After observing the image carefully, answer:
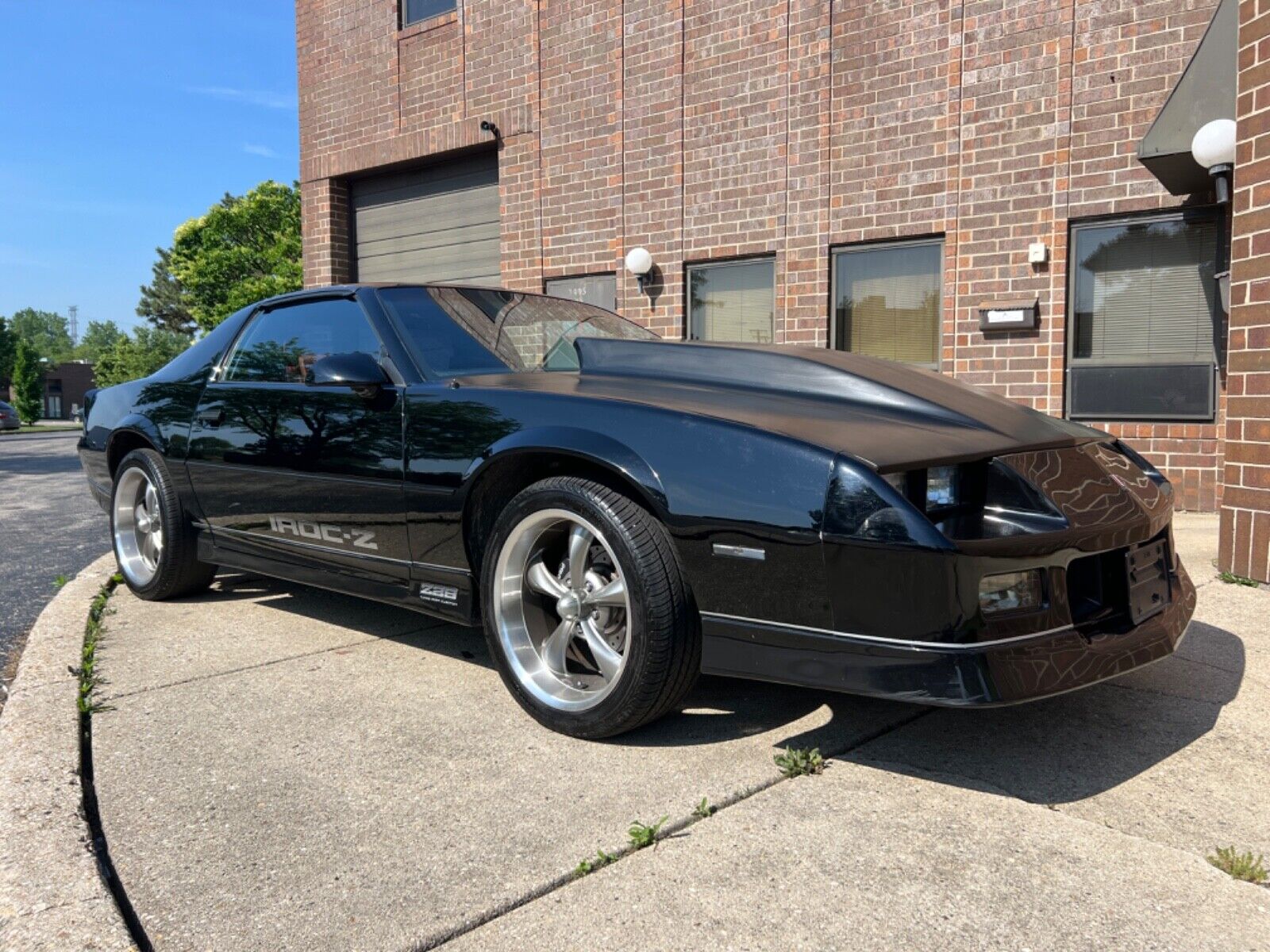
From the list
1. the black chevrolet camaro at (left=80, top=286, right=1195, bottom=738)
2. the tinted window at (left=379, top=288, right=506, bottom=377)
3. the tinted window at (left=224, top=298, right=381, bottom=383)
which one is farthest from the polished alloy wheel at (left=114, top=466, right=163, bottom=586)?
the tinted window at (left=379, top=288, right=506, bottom=377)

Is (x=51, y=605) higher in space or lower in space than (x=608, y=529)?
lower

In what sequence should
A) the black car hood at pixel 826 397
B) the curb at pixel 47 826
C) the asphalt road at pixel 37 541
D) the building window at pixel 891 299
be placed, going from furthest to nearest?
the building window at pixel 891 299
the asphalt road at pixel 37 541
the black car hood at pixel 826 397
the curb at pixel 47 826

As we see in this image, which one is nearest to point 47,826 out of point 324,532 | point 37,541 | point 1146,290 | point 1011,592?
point 324,532

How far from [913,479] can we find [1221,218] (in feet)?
19.5

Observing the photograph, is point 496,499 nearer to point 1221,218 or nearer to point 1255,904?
point 1255,904

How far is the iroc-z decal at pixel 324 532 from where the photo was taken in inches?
130

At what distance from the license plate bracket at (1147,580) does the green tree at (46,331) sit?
183 m

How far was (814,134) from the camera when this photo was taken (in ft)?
27.5

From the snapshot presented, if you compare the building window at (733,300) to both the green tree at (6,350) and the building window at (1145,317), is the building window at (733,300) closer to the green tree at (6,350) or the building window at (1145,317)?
the building window at (1145,317)

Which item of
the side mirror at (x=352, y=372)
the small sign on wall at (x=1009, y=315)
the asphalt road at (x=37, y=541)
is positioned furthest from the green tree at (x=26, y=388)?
the side mirror at (x=352, y=372)

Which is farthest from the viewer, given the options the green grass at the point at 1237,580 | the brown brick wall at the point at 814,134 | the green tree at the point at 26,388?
the green tree at the point at 26,388

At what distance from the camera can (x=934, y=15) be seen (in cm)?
773

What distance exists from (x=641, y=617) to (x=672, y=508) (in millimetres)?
295

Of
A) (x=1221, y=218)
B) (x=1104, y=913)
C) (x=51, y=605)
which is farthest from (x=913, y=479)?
(x=1221, y=218)
